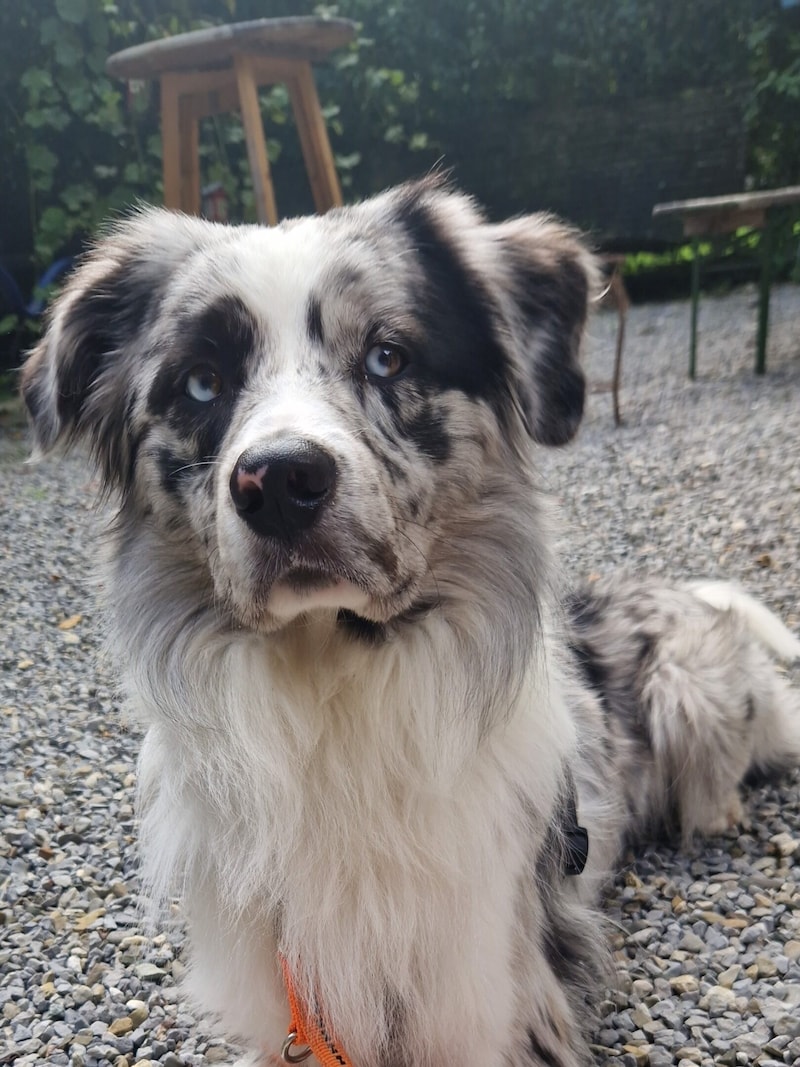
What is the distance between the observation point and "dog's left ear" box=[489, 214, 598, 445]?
2025 mm

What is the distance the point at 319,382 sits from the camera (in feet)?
5.83

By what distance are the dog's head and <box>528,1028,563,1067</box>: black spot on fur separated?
854 mm

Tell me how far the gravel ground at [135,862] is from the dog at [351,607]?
251 mm

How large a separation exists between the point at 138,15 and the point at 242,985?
8661 mm

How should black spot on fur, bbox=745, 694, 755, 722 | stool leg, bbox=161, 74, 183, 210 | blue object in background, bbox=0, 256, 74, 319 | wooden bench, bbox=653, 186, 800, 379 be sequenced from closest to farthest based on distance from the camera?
1. black spot on fur, bbox=745, 694, 755, 722
2. stool leg, bbox=161, 74, 183, 210
3. wooden bench, bbox=653, 186, 800, 379
4. blue object in background, bbox=0, 256, 74, 319

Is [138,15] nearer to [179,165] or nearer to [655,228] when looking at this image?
[179,165]

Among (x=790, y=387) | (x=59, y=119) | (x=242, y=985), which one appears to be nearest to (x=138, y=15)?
(x=59, y=119)

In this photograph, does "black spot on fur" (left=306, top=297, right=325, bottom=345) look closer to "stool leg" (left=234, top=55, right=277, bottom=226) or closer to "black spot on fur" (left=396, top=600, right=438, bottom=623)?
"black spot on fur" (left=396, top=600, right=438, bottom=623)

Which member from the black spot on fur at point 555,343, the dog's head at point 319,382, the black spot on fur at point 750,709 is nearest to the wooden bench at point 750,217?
the black spot on fur at point 750,709

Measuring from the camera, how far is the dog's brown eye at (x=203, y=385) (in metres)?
1.86

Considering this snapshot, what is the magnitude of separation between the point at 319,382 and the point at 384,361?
16 centimetres

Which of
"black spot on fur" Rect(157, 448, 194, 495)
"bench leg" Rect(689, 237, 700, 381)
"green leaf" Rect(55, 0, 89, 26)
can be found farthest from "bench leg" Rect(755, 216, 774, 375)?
"black spot on fur" Rect(157, 448, 194, 495)

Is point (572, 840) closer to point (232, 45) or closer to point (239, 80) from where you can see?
point (232, 45)

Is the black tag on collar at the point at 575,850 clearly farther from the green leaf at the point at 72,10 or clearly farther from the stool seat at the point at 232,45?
the green leaf at the point at 72,10
